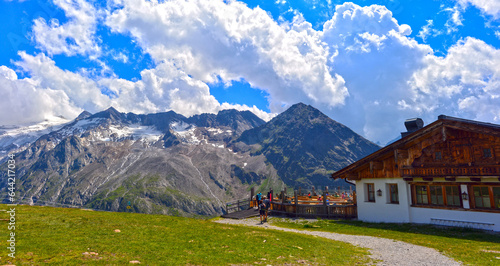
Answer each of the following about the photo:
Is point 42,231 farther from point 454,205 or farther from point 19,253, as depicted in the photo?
point 454,205

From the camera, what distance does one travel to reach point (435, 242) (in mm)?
16703

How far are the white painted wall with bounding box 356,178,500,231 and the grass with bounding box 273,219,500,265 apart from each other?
49.7 inches

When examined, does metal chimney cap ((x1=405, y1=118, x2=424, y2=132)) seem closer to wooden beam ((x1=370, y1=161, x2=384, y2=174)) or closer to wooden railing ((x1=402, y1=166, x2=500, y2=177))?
wooden beam ((x1=370, y1=161, x2=384, y2=174))

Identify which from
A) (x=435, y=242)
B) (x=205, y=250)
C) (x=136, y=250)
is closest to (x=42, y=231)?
Result: (x=136, y=250)

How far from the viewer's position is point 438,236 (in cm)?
1897

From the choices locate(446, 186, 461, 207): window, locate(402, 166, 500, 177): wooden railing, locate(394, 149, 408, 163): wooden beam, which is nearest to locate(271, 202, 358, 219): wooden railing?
locate(402, 166, 500, 177): wooden railing

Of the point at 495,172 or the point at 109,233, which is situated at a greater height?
the point at 495,172

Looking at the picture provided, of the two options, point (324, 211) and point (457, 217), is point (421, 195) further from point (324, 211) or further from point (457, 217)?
point (324, 211)

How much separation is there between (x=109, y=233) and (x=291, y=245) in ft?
27.8

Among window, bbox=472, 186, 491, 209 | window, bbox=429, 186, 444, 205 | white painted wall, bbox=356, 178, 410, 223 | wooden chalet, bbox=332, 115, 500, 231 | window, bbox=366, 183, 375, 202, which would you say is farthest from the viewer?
window, bbox=366, 183, 375, 202

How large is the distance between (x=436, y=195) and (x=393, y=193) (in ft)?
11.3

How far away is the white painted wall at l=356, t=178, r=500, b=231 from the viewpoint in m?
21.2

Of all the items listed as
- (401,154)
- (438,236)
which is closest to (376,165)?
(401,154)

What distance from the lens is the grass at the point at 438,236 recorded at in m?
13.2
